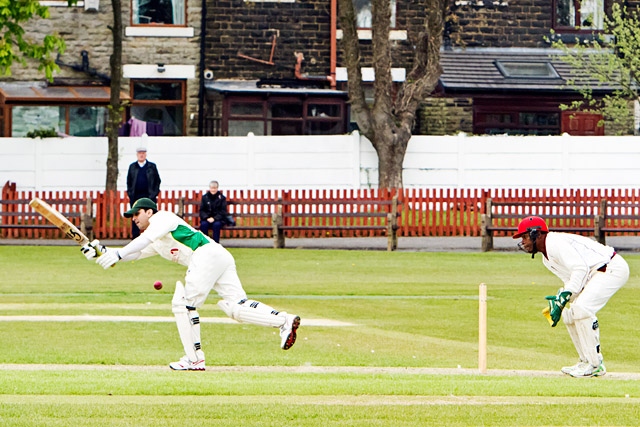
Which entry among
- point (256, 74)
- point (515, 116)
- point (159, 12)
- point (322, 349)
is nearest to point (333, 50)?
point (256, 74)

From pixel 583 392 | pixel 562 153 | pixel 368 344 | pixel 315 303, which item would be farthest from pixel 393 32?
pixel 583 392

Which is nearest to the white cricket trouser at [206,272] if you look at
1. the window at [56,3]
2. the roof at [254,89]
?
the roof at [254,89]

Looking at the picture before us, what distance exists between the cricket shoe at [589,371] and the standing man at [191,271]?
2650mm

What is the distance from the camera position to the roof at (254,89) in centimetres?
3778

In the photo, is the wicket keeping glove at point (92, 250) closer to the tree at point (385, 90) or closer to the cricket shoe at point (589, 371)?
the cricket shoe at point (589, 371)

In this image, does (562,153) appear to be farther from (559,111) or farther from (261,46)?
(261,46)

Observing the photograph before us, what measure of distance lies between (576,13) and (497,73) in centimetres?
360

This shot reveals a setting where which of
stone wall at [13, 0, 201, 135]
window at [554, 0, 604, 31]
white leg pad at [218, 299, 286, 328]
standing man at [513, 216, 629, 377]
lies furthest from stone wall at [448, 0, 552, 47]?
white leg pad at [218, 299, 286, 328]

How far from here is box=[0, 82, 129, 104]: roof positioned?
36719 mm

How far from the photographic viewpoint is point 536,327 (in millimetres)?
17750

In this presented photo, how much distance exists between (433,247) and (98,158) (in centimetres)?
979

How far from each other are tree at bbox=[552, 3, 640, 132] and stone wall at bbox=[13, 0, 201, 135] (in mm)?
Answer: 9630

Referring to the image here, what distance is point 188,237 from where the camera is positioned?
13.1 m

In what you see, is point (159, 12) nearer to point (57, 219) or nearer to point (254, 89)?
point (254, 89)
